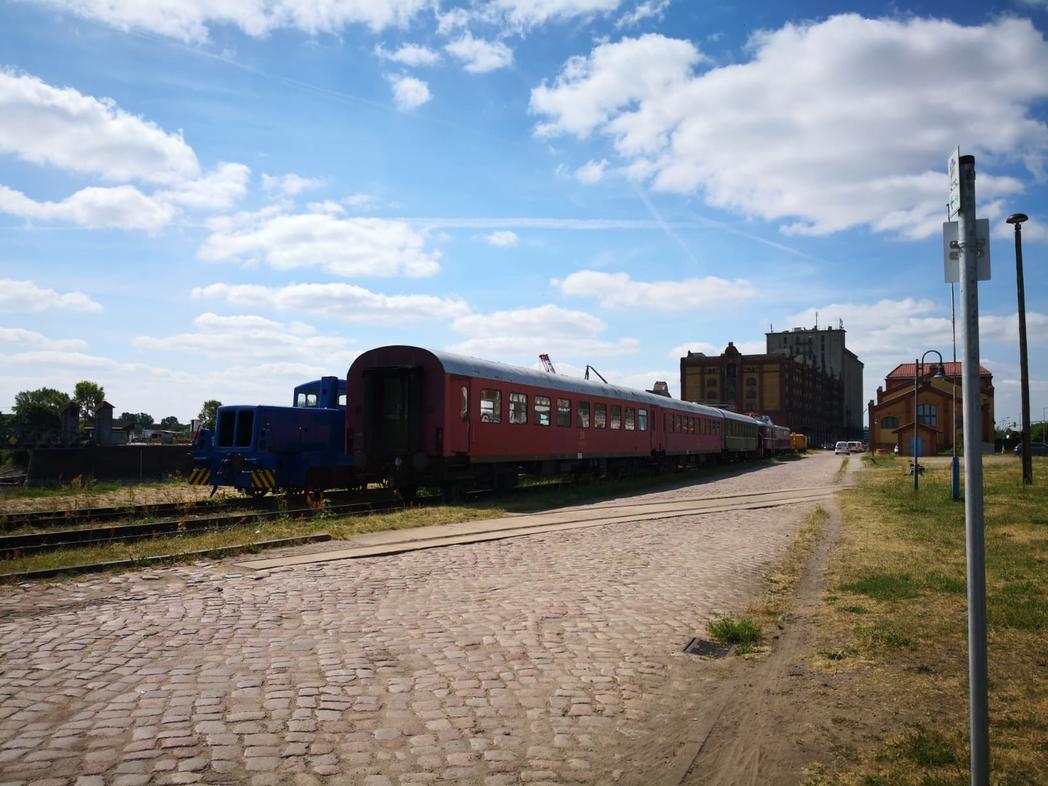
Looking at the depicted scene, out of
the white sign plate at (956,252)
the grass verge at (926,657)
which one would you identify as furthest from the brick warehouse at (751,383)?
the white sign plate at (956,252)

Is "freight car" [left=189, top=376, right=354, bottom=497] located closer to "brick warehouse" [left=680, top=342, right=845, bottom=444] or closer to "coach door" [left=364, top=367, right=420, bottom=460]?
"coach door" [left=364, top=367, right=420, bottom=460]

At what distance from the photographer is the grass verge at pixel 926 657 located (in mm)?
4164

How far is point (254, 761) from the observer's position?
4.09 meters

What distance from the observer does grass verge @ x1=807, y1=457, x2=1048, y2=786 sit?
4.16 meters

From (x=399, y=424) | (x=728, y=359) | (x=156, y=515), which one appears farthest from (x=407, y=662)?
(x=728, y=359)

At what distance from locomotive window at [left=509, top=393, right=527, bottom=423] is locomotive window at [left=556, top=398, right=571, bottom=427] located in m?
2.04

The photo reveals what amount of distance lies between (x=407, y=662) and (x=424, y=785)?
1973 millimetres

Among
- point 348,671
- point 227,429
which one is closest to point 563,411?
point 227,429

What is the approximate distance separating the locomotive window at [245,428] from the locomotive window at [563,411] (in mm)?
8617

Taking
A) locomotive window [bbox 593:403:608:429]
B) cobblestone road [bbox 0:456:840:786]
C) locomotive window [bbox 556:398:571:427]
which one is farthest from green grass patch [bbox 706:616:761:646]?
locomotive window [bbox 593:403:608:429]

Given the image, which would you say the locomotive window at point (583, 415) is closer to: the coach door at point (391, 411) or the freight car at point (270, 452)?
the coach door at point (391, 411)

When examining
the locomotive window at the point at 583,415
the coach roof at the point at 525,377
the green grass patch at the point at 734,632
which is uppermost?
the coach roof at the point at 525,377

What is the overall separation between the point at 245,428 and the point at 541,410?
314 inches

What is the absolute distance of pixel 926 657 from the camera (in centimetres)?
607
